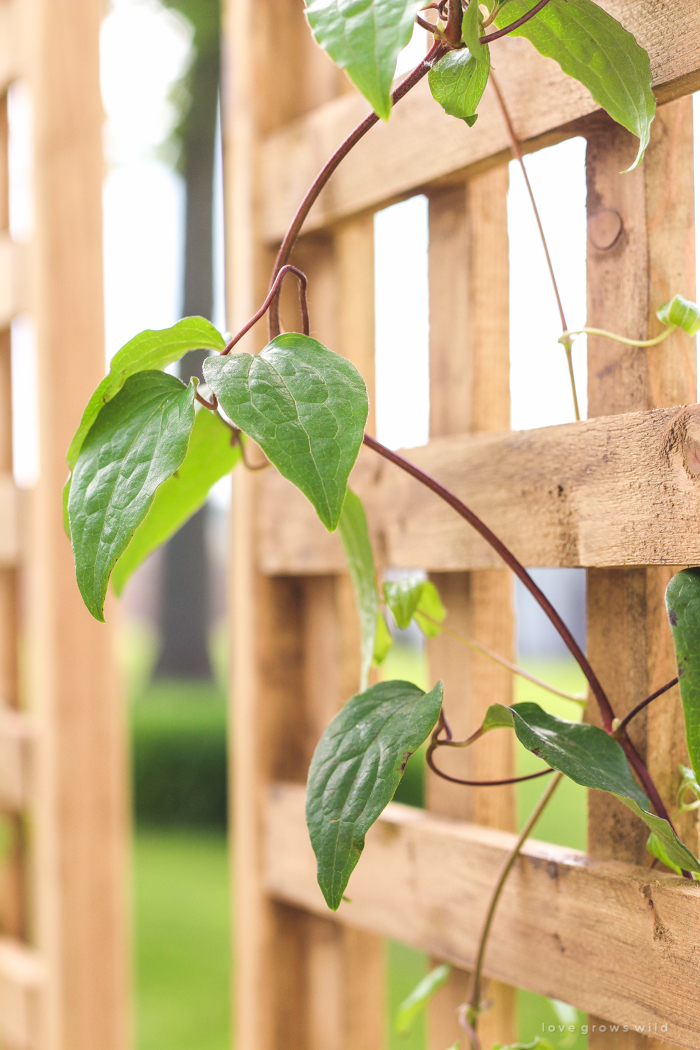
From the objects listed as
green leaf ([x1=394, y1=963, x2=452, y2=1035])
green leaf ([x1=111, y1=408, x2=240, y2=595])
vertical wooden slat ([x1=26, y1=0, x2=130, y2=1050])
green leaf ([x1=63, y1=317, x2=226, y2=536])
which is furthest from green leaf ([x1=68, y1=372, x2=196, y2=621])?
vertical wooden slat ([x1=26, y1=0, x2=130, y2=1050])

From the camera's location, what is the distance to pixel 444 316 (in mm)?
646

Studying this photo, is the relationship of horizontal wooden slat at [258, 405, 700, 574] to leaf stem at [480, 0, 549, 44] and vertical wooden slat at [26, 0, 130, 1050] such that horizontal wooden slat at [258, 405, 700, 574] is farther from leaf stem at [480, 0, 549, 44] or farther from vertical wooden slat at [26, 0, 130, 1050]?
vertical wooden slat at [26, 0, 130, 1050]

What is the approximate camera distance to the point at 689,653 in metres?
0.39

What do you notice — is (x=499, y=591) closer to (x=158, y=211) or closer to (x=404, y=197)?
(x=404, y=197)

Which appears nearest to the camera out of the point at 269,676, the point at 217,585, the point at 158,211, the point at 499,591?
the point at 499,591

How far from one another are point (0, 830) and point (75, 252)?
2.59 feet

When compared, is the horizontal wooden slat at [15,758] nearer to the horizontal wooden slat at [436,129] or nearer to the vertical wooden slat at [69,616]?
the vertical wooden slat at [69,616]

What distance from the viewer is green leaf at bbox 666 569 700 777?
0.39 m

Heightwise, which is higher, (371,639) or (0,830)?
(371,639)

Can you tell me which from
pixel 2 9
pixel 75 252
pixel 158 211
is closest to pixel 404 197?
pixel 75 252

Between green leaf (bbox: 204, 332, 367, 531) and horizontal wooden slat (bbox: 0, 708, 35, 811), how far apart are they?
0.90m

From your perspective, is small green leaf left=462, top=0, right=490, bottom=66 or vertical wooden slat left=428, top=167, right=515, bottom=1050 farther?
vertical wooden slat left=428, top=167, right=515, bottom=1050

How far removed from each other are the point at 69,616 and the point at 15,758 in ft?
0.71

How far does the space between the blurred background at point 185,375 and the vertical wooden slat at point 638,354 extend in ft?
0.08
